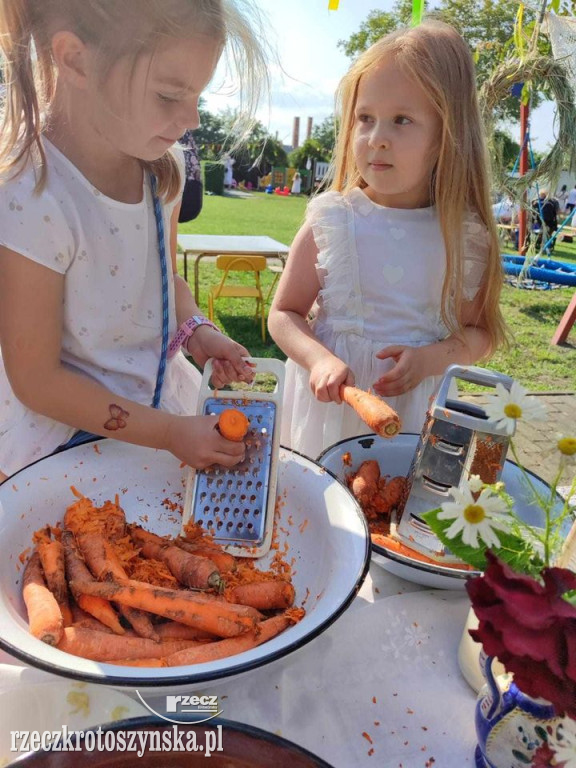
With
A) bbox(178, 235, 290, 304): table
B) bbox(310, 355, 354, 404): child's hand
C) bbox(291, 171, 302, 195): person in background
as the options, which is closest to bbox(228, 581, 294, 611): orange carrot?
bbox(310, 355, 354, 404): child's hand

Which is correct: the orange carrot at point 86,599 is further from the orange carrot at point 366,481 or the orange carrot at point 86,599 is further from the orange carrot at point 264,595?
the orange carrot at point 366,481

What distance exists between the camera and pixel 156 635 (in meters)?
0.76

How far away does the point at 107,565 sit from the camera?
833 mm

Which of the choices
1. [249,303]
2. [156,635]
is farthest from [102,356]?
[249,303]

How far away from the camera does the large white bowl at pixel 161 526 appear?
0.63m

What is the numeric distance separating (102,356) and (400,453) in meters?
0.66

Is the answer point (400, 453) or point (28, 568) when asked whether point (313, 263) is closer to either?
point (400, 453)

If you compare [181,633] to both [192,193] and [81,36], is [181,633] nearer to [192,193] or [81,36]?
[81,36]

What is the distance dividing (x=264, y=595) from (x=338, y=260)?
0.99m

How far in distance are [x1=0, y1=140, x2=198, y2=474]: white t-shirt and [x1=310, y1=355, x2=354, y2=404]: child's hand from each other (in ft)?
1.18

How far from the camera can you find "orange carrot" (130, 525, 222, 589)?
2.78 feet

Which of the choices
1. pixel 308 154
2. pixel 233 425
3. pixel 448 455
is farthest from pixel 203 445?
pixel 308 154

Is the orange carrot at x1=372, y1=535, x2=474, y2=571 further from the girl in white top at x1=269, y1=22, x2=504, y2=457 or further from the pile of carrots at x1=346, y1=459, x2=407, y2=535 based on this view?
the girl in white top at x1=269, y1=22, x2=504, y2=457

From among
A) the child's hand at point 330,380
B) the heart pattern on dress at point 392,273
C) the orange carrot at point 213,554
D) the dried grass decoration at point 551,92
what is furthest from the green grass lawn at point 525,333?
the orange carrot at point 213,554
